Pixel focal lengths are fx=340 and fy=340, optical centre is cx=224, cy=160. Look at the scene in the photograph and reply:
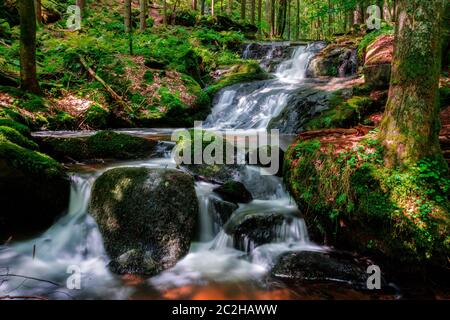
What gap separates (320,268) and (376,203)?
117 cm

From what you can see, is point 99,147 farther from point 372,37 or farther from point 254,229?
point 372,37

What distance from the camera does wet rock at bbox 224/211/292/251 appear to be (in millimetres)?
5473

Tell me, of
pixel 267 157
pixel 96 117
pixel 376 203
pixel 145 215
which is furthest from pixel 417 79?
pixel 96 117

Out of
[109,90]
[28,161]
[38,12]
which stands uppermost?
[38,12]

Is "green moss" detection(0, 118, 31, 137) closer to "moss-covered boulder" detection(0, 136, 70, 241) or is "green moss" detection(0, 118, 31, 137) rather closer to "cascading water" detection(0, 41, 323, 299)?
"moss-covered boulder" detection(0, 136, 70, 241)

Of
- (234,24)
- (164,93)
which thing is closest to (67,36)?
(164,93)

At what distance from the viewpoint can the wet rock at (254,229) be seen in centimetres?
547

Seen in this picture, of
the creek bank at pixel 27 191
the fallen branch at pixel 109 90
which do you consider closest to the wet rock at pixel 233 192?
the creek bank at pixel 27 191

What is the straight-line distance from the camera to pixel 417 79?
4586mm

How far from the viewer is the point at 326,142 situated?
595cm

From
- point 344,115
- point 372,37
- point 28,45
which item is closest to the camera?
point 344,115

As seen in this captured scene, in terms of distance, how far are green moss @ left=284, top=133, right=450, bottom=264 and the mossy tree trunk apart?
25 cm

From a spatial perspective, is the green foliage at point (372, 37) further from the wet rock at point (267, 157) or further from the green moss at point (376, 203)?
the green moss at point (376, 203)
